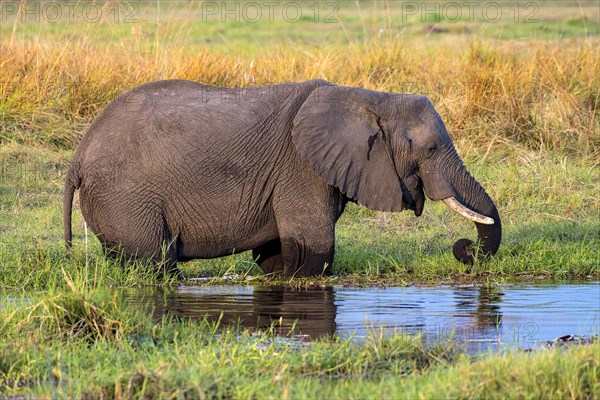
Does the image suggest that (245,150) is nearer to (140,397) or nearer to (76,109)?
(140,397)

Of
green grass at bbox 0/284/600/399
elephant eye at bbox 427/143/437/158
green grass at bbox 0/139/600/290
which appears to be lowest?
green grass at bbox 0/139/600/290

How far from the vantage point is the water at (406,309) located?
627cm

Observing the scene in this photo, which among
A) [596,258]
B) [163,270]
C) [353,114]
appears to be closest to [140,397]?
[163,270]

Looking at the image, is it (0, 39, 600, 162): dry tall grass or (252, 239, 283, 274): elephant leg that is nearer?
(252, 239, 283, 274): elephant leg

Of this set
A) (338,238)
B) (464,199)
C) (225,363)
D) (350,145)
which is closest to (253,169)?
(350,145)

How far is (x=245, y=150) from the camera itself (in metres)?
7.75

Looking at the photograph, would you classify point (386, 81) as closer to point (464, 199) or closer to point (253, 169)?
point (464, 199)

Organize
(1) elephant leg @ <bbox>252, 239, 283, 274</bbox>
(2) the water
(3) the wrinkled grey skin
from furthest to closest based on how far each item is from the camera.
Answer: (1) elephant leg @ <bbox>252, 239, 283, 274</bbox>
(3) the wrinkled grey skin
(2) the water

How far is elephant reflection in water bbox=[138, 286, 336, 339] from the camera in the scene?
6.45 metres

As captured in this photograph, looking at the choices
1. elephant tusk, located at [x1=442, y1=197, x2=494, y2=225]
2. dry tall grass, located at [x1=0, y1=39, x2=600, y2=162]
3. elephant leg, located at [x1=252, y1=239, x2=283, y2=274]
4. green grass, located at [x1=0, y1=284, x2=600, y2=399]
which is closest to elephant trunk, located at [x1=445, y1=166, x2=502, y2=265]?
elephant tusk, located at [x1=442, y1=197, x2=494, y2=225]

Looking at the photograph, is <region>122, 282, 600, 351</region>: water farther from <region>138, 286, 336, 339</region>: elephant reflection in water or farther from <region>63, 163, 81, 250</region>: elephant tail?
<region>63, 163, 81, 250</region>: elephant tail

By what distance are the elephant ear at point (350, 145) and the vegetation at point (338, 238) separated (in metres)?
0.62

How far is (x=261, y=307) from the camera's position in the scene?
7.02 m

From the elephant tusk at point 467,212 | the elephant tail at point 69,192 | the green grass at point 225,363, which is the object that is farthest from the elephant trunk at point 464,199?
the elephant tail at point 69,192
